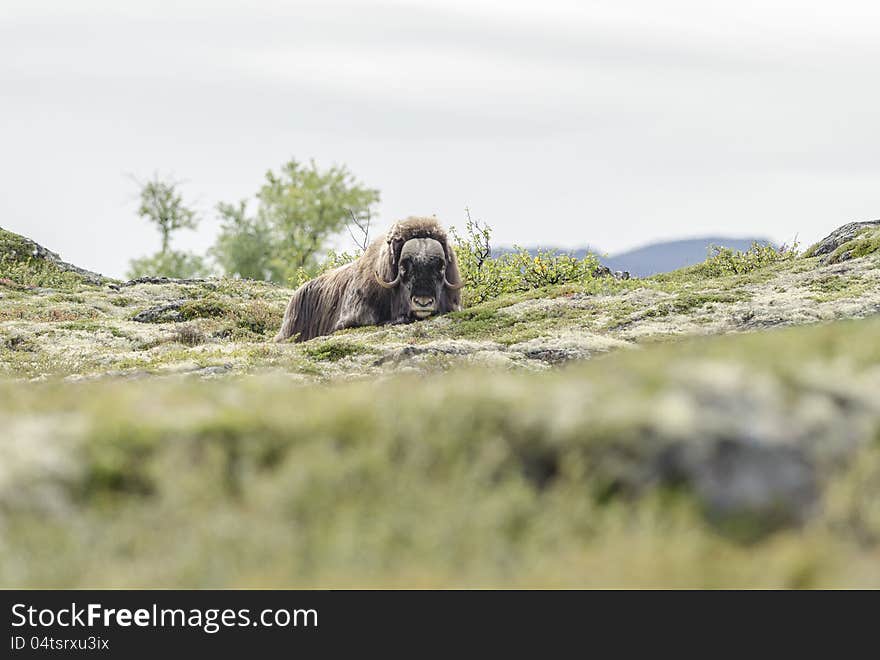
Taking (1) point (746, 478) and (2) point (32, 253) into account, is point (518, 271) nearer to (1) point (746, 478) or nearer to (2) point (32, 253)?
(2) point (32, 253)

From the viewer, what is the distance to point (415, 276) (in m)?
29.5

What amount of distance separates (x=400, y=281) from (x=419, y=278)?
2.62 ft

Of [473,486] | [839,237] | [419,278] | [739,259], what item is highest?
[839,237]

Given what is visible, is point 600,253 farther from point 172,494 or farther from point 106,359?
point 172,494

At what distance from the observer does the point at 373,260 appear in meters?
31.5

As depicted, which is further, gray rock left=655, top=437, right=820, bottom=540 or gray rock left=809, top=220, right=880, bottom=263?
gray rock left=809, top=220, right=880, bottom=263

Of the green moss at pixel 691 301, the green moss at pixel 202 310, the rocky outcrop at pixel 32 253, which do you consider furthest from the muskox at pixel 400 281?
the rocky outcrop at pixel 32 253

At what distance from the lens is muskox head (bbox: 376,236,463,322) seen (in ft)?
96.5

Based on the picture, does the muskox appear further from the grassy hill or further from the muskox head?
the grassy hill

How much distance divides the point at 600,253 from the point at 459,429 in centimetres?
4025

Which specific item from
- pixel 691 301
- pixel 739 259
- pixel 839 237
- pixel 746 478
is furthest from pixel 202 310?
pixel 746 478

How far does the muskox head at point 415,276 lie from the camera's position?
29.4 m

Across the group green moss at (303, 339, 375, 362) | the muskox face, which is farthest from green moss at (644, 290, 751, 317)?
green moss at (303, 339, 375, 362)
